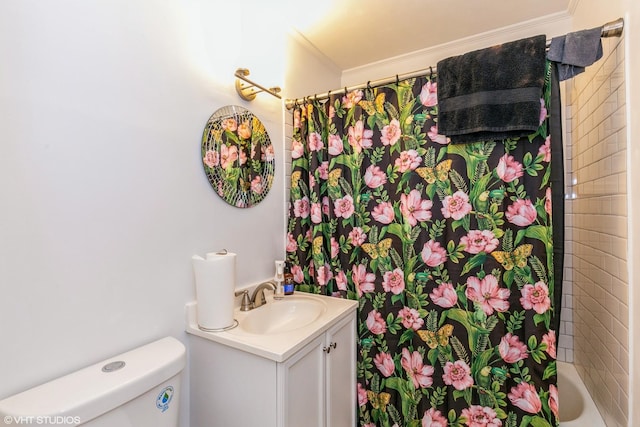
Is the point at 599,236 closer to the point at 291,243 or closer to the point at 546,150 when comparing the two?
the point at 546,150

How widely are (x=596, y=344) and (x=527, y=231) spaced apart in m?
0.66

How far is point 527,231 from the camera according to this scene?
123 centimetres

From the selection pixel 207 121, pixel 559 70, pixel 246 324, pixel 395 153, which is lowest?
pixel 246 324

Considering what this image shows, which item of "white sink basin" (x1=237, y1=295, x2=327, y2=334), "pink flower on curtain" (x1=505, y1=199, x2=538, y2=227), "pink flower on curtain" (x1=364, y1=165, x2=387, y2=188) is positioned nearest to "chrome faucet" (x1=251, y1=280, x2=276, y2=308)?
"white sink basin" (x1=237, y1=295, x2=327, y2=334)

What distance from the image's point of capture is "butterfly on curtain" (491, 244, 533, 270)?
124 cm

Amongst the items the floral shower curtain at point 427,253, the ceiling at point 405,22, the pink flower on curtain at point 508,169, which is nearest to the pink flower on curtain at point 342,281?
the floral shower curtain at point 427,253

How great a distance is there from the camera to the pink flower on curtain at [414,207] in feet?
4.64

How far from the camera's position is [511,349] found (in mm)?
1271

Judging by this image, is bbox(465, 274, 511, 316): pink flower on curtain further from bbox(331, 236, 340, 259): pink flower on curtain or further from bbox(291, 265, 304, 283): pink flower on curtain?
bbox(291, 265, 304, 283): pink flower on curtain

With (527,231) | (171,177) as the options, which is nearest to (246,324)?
(171,177)

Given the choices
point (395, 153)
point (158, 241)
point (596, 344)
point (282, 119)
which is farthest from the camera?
point (282, 119)

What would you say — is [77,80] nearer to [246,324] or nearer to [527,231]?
[246,324]

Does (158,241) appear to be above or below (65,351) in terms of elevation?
above

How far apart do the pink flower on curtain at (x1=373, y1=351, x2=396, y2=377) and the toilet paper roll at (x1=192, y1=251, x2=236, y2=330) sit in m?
0.83
